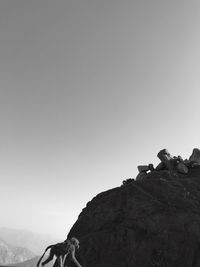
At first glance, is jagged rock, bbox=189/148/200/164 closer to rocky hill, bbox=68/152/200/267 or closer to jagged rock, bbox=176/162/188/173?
jagged rock, bbox=176/162/188/173

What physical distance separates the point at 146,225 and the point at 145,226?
0.15 m

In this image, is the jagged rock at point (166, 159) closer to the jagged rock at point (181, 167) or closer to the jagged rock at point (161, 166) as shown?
the jagged rock at point (161, 166)

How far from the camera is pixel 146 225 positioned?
28.2 m

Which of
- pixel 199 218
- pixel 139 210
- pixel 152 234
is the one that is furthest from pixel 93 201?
pixel 199 218

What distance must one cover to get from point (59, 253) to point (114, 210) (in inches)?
655

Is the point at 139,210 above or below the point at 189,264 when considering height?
above

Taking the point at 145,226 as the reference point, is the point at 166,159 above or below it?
above

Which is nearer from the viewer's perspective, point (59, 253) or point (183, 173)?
point (59, 253)

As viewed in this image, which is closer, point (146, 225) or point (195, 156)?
point (146, 225)

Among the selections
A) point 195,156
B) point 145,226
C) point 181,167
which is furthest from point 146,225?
point 195,156

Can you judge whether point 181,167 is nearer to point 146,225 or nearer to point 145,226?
point 146,225

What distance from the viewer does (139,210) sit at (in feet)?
99.3

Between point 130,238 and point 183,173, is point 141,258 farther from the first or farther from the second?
point 183,173

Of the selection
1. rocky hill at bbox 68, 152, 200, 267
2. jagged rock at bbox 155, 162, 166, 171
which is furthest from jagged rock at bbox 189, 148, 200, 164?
jagged rock at bbox 155, 162, 166, 171
